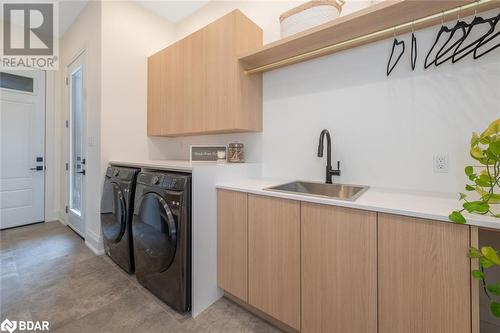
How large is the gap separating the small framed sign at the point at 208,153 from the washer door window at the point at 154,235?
68 centimetres

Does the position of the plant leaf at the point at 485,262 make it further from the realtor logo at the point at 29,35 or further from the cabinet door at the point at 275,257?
the realtor logo at the point at 29,35

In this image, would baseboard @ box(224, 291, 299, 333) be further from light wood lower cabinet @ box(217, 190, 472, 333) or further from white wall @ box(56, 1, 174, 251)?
white wall @ box(56, 1, 174, 251)

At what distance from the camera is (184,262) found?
4.74 ft

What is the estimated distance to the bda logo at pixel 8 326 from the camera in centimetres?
137

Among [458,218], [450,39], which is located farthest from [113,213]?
[450,39]

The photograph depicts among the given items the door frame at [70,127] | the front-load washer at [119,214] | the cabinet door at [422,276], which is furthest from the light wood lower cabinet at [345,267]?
the door frame at [70,127]

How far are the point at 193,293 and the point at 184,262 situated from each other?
237mm

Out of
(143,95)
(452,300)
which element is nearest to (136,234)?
(143,95)

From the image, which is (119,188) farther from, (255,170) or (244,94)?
(244,94)

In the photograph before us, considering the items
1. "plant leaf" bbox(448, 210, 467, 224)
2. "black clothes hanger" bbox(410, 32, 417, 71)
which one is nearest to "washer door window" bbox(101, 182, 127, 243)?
"plant leaf" bbox(448, 210, 467, 224)

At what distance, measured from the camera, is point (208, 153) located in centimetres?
224

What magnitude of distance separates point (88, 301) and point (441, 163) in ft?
8.48

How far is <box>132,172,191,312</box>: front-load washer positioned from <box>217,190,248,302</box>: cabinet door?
242 millimetres

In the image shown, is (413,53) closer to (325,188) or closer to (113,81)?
(325,188)
